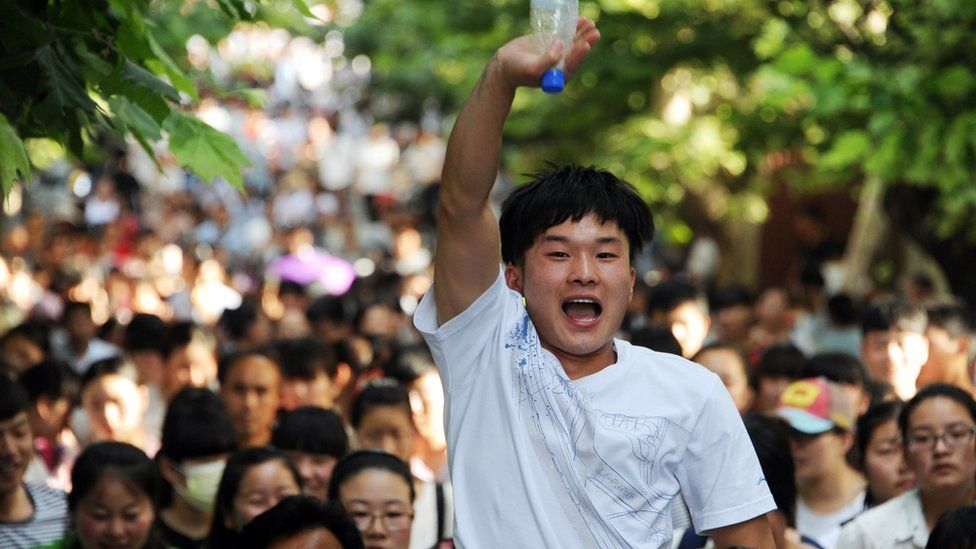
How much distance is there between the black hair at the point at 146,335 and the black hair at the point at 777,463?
5.04 meters

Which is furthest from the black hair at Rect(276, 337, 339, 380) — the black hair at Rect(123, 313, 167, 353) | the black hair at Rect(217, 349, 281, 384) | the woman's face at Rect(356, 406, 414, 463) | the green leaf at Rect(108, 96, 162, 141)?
the green leaf at Rect(108, 96, 162, 141)

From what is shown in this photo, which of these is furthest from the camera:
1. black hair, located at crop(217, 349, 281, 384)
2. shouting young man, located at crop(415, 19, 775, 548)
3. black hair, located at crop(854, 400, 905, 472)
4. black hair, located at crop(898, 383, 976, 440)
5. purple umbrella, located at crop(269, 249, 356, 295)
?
purple umbrella, located at crop(269, 249, 356, 295)

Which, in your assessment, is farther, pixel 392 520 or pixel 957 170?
pixel 957 170

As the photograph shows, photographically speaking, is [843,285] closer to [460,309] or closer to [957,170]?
[957,170]

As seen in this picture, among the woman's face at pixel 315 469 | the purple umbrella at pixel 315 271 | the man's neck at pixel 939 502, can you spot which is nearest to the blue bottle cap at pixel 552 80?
the man's neck at pixel 939 502

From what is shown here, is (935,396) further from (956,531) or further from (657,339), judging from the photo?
(657,339)

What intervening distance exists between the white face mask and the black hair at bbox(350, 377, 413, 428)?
2.52 feet

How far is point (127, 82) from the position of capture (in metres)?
4.38

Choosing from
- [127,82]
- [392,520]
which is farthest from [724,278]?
[127,82]

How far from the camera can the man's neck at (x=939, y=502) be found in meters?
5.64

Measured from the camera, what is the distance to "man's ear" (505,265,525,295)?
378 centimetres

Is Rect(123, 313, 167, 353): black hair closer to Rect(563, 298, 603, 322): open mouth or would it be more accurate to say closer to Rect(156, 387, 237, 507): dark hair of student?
Rect(156, 387, 237, 507): dark hair of student

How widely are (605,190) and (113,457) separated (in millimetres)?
2893

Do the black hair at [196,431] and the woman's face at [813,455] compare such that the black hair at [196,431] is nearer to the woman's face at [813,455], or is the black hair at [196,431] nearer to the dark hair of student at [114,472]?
the dark hair of student at [114,472]
